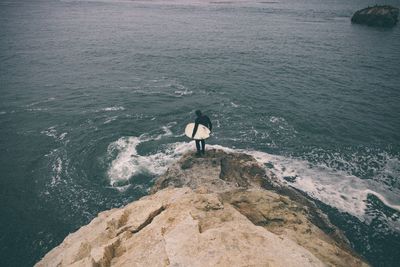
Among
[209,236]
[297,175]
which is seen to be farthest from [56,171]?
[297,175]

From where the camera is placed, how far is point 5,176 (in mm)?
17703

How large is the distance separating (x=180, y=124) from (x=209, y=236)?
1713 cm

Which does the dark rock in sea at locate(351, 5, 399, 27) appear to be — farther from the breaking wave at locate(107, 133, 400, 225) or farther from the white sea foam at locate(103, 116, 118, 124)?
the white sea foam at locate(103, 116, 118, 124)

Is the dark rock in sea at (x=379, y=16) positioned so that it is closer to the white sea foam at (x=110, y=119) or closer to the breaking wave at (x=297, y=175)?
the breaking wave at (x=297, y=175)

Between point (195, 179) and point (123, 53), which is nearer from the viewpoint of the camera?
point (195, 179)

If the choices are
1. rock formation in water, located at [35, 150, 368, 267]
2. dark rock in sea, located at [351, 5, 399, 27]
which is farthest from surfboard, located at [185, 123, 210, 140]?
dark rock in sea, located at [351, 5, 399, 27]

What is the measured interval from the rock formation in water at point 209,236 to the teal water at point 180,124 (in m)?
4.76

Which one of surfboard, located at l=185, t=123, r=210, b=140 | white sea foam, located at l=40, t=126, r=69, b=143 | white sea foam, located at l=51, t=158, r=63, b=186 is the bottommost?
white sea foam, located at l=51, t=158, r=63, b=186

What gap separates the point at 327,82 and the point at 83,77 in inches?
1161

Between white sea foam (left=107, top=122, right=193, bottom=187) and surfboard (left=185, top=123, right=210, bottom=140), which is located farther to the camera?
white sea foam (left=107, top=122, right=193, bottom=187)

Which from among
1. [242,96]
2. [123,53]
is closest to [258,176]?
[242,96]

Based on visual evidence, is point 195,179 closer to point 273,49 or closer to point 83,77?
point 83,77

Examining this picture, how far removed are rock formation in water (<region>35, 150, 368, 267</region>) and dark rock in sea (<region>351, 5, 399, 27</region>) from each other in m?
73.5

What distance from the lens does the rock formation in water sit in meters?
6.31
